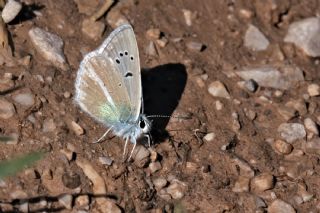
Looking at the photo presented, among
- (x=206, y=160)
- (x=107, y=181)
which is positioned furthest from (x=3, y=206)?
(x=206, y=160)

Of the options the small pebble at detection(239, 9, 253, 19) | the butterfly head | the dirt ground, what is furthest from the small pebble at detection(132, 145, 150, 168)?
the small pebble at detection(239, 9, 253, 19)

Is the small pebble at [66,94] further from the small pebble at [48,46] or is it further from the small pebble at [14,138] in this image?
the small pebble at [14,138]

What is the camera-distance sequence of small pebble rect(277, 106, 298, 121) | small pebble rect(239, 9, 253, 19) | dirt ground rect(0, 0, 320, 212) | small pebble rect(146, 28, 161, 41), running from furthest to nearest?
small pebble rect(239, 9, 253, 19) < small pebble rect(146, 28, 161, 41) < small pebble rect(277, 106, 298, 121) < dirt ground rect(0, 0, 320, 212)

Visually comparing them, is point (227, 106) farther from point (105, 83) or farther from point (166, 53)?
point (105, 83)

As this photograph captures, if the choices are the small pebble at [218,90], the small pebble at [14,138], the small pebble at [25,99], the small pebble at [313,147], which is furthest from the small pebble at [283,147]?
the small pebble at [14,138]

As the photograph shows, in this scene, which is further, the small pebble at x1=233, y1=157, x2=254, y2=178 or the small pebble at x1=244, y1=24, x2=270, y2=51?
the small pebble at x1=244, y1=24, x2=270, y2=51

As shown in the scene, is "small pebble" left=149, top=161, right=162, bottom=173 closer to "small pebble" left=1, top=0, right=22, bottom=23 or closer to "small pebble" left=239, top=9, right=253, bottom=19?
"small pebble" left=1, top=0, right=22, bottom=23
